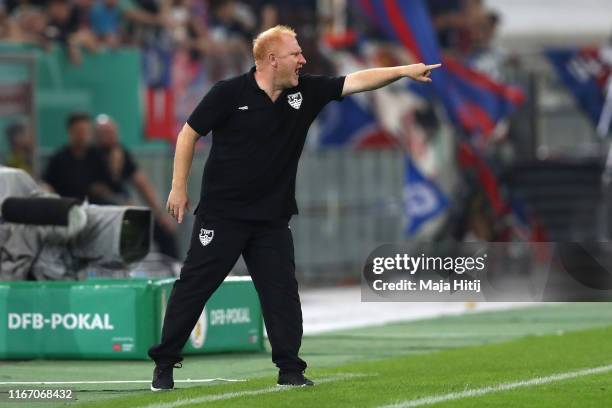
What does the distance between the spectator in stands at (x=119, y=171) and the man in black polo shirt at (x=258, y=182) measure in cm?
844

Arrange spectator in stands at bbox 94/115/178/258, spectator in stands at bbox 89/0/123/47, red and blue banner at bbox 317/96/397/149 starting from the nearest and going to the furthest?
spectator in stands at bbox 94/115/178/258
spectator in stands at bbox 89/0/123/47
red and blue banner at bbox 317/96/397/149

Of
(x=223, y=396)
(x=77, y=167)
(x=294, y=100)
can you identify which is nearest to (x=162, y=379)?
(x=223, y=396)

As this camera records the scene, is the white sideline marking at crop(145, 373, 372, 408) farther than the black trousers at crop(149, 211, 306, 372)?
No

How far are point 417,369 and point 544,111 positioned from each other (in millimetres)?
16491

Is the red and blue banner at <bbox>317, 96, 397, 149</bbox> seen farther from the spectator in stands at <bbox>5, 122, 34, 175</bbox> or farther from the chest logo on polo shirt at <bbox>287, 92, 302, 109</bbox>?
the chest logo on polo shirt at <bbox>287, 92, 302, 109</bbox>

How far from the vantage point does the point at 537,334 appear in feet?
46.9

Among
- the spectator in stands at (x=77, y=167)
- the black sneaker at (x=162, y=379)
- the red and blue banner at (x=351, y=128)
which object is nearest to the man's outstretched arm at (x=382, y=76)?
the black sneaker at (x=162, y=379)

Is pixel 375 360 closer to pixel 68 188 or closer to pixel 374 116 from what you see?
pixel 68 188

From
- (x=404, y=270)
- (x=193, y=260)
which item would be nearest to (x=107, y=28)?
(x=404, y=270)

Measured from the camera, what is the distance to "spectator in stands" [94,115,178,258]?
59.7ft

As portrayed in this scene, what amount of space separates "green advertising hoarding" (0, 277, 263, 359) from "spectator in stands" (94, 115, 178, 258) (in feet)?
18.3

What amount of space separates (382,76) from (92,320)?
356 cm

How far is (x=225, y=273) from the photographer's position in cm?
991

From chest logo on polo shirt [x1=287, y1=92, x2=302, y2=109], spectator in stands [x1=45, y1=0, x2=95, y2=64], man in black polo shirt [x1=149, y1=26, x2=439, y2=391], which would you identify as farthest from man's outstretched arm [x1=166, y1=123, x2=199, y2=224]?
spectator in stands [x1=45, y1=0, x2=95, y2=64]
